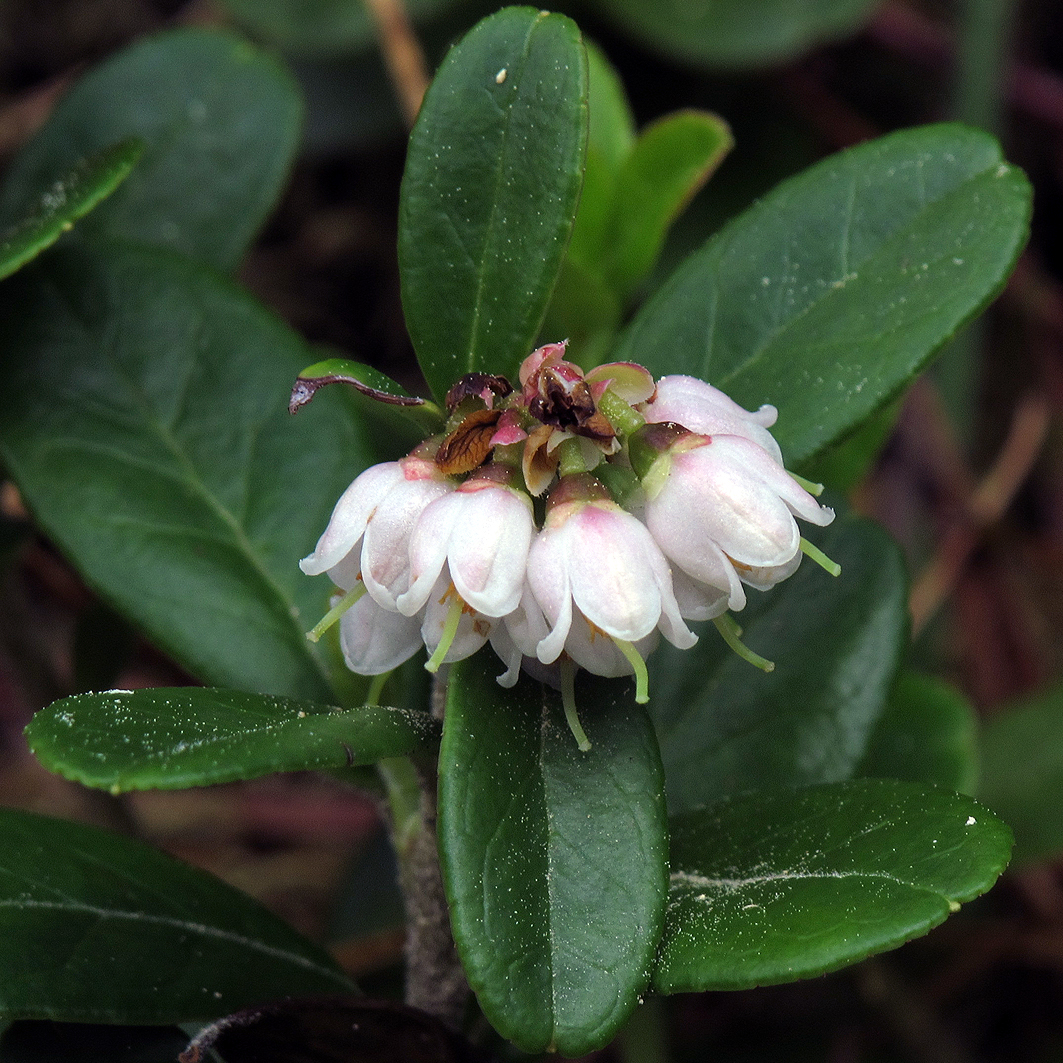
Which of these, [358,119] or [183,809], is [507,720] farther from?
[358,119]

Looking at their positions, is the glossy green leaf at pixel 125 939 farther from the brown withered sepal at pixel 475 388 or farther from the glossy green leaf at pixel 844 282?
the glossy green leaf at pixel 844 282

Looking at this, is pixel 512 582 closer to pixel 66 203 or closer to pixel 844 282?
pixel 844 282

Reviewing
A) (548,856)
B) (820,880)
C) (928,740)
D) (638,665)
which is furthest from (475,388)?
(928,740)

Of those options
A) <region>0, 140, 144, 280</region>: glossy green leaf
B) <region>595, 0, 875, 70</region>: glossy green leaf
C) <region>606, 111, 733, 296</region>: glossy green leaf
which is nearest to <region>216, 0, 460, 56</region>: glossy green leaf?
<region>595, 0, 875, 70</region>: glossy green leaf

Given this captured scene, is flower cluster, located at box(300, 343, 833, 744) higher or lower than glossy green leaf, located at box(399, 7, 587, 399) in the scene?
lower

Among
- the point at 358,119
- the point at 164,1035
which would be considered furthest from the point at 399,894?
the point at 358,119

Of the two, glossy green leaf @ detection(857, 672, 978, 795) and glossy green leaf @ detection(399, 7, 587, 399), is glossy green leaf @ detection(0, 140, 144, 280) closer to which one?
glossy green leaf @ detection(399, 7, 587, 399)

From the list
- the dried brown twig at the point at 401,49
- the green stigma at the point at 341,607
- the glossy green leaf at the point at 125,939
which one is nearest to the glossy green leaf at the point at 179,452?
the glossy green leaf at the point at 125,939
